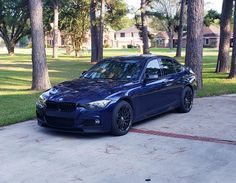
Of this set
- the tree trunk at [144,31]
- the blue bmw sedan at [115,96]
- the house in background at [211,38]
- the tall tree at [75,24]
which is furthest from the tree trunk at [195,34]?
the house in background at [211,38]

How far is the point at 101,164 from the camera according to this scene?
236 inches

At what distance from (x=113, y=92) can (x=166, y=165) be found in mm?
2108

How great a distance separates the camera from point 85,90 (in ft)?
25.3

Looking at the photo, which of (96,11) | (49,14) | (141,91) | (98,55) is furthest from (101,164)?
(49,14)

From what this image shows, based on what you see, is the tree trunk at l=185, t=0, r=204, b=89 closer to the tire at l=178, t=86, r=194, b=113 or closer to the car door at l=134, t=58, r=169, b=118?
the tire at l=178, t=86, r=194, b=113

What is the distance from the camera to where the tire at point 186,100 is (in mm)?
9875

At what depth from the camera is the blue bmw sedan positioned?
7328 mm

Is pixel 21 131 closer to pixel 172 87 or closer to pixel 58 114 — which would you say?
pixel 58 114

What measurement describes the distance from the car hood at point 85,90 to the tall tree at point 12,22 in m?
45.8

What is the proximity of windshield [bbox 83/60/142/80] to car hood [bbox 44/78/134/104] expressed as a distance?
1.08 ft

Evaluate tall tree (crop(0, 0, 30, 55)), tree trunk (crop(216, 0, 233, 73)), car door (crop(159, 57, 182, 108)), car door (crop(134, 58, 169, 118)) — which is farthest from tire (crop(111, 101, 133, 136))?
tall tree (crop(0, 0, 30, 55))

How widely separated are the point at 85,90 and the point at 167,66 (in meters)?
2.61

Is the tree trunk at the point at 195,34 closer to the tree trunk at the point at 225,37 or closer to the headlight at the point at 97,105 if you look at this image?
the headlight at the point at 97,105

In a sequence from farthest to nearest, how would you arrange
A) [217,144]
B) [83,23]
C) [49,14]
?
[49,14]
[83,23]
[217,144]
